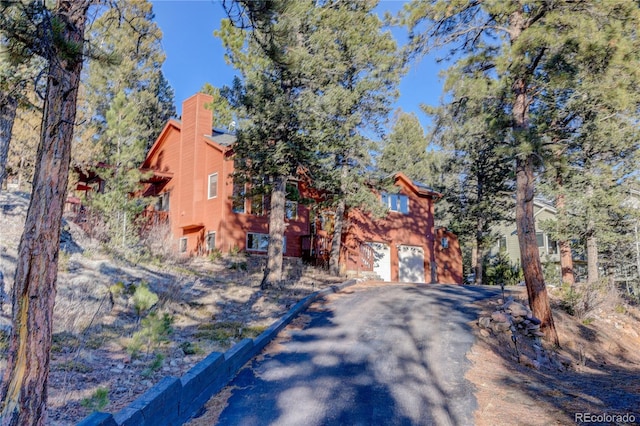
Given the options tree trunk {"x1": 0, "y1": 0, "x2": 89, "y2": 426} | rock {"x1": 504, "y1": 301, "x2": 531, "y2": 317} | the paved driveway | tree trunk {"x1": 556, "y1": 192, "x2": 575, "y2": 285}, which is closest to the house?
tree trunk {"x1": 556, "y1": 192, "x2": 575, "y2": 285}

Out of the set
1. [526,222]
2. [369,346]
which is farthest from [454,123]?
[369,346]

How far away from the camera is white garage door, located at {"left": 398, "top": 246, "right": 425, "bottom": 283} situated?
22.6 meters

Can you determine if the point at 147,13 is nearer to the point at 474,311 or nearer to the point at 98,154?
the point at 98,154

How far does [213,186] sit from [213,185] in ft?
0.16

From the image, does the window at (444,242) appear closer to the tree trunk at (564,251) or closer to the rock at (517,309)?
the tree trunk at (564,251)

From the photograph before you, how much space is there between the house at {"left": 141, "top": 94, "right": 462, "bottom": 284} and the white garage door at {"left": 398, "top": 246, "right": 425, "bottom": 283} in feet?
0.18

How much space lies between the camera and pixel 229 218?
17.8 metres

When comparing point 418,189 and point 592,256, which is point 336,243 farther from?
point 592,256

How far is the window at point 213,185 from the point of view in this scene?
61.7 ft

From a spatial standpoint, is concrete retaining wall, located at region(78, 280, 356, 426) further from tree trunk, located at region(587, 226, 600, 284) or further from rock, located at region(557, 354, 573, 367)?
tree trunk, located at region(587, 226, 600, 284)

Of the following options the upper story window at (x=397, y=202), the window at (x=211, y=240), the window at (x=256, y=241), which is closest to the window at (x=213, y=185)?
the window at (x=211, y=240)

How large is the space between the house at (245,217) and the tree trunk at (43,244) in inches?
493

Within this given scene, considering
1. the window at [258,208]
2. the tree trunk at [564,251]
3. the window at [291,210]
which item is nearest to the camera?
the tree trunk at [564,251]

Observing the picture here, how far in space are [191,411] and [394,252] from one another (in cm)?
1880
